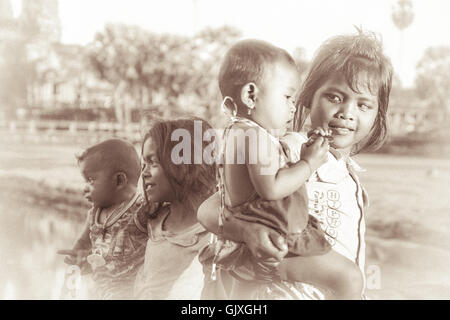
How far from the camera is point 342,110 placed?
1679 millimetres

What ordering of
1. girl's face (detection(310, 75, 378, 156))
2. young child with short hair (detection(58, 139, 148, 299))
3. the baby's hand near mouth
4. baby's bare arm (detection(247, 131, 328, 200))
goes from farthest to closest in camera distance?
1. young child with short hair (detection(58, 139, 148, 299))
2. girl's face (detection(310, 75, 378, 156))
3. the baby's hand near mouth
4. baby's bare arm (detection(247, 131, 328, 200))

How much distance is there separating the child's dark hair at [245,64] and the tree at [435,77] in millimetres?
903

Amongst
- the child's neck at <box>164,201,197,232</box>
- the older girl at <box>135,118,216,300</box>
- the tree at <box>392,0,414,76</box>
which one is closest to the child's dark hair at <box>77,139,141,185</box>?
the older girl at <box>135,118,216,300</box>

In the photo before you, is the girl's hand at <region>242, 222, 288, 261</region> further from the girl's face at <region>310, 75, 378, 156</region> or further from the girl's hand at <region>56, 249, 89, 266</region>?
the girl's hand at <region>56, 249, 89, 266</region>

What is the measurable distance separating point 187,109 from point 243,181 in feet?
2.47

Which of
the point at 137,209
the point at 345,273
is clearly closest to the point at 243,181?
the point at 345,273

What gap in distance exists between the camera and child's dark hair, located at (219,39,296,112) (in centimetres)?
152

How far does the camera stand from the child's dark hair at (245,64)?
152 centimetres

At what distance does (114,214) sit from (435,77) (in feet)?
4.72

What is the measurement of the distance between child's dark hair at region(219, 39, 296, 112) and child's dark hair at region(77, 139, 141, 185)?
608 mm

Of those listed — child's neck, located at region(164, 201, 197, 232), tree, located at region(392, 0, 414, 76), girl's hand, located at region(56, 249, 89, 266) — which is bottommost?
girl's hand, located at region(56, 249, 89, 266)

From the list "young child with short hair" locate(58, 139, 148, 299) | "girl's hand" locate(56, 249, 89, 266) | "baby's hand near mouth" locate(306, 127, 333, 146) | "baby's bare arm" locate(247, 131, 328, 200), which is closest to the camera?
"baby's bare arm" locate(247, 131, 328, 200)

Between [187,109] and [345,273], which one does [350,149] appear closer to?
[345,273]

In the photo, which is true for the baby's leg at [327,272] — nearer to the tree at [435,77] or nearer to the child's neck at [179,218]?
the child's neck at [179,218]
